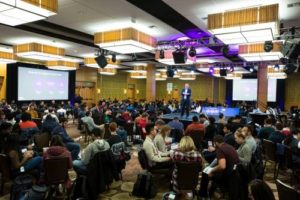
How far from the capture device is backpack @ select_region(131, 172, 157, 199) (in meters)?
4.29

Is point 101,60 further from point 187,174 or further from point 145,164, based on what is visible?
point 187,174

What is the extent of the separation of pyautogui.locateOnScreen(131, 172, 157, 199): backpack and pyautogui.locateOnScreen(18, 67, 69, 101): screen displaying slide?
12.9 m

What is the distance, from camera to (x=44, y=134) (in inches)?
215

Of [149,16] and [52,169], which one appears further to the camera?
[149,16]

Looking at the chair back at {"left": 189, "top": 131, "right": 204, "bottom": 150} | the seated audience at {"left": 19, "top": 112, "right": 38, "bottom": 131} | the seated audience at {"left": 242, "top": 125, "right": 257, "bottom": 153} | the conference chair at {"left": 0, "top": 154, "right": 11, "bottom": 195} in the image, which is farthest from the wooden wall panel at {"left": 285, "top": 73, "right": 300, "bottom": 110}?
the conference chair at {"left": 0, "top": 154, "right": 11, "bottom": 195}

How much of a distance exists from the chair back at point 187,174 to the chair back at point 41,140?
314 cm

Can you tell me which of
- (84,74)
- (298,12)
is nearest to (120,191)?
(298,12)

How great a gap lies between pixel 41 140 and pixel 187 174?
334 centimetres

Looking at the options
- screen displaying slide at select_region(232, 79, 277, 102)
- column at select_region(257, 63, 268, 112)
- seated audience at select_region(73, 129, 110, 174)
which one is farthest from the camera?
screen displaying slide at select_region(232, 79, 277, 102)

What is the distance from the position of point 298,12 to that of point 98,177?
6.12 meters

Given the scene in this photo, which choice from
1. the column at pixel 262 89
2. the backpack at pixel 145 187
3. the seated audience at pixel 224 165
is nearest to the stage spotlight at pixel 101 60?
the backpack at pixel 145 187

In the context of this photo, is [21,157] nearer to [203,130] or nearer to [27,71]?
[203,130]

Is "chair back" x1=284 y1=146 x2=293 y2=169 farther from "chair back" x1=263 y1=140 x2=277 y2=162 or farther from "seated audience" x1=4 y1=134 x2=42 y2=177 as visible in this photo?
"seated audience" x1=4 y1=134 x2=42 y2=177

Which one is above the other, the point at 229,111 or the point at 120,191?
the point at 229,111
